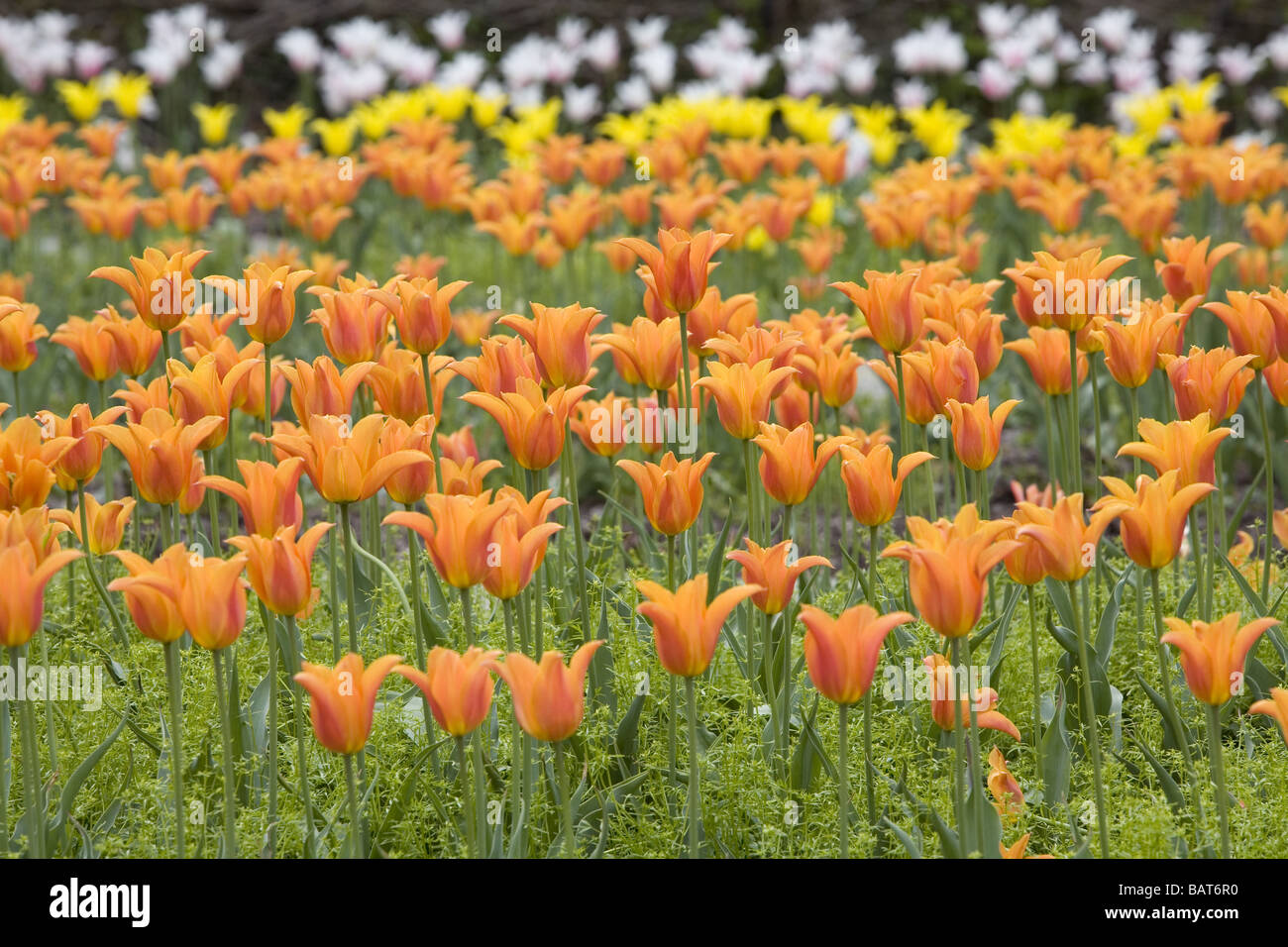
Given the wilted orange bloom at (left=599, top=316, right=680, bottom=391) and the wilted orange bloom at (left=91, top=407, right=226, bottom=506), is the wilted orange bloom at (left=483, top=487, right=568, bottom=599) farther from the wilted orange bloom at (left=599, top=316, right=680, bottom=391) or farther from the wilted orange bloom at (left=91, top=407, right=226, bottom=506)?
the wilted orange bloom at (left=599, top=316, right=680, bottom=391)

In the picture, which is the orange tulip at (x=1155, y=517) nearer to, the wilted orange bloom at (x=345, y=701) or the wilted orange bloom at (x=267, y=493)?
the wilted orange bloom at (x=345, y=701)

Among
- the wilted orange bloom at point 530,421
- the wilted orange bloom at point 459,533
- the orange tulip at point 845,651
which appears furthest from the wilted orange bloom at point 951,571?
the wilted orange bloom at point 530,421

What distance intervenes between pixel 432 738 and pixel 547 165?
11.8 ft

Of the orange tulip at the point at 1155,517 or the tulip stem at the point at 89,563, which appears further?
the tulip stem at the point at 89,563

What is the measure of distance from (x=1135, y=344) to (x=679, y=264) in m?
0.91

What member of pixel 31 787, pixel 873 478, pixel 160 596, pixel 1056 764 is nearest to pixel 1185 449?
pixel 873 478

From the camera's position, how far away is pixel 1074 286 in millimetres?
2916

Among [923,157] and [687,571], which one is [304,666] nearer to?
[687,571]

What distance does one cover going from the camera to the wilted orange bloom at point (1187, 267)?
3.28 meters

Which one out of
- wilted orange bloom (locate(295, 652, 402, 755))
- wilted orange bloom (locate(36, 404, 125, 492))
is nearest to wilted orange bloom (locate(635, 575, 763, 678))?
wilted orange bloom (locate(295, 652, 402, 755))

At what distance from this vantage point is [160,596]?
6.38ft

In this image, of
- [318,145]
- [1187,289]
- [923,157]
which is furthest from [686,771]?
[318,145]

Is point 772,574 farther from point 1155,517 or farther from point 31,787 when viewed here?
point 31,787

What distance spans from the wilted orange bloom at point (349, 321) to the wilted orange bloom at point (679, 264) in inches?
20.8
